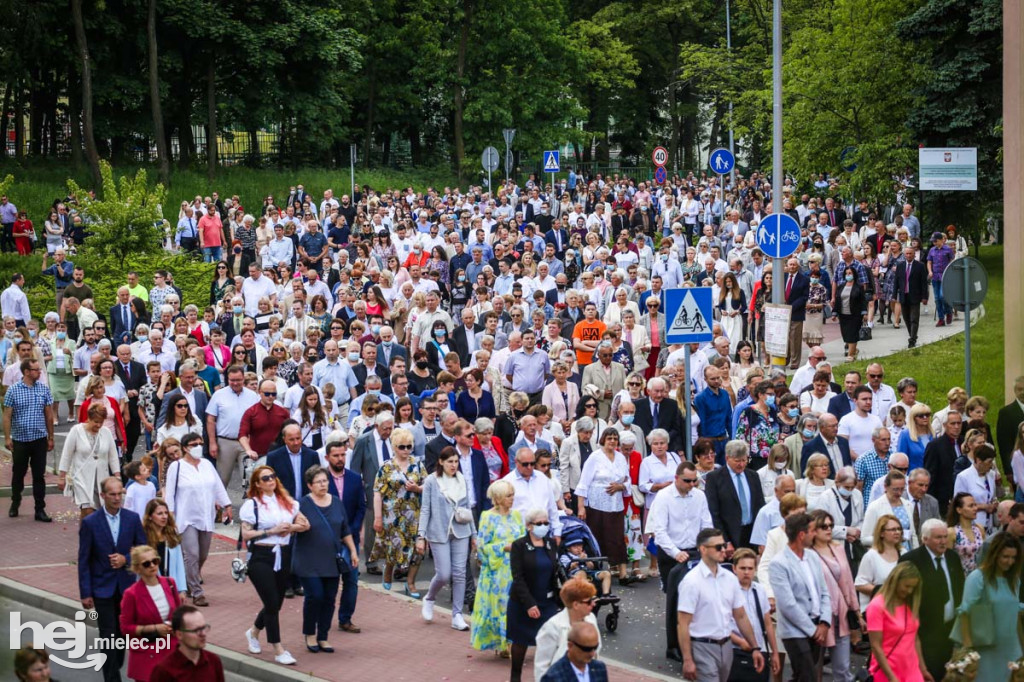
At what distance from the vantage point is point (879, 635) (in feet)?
28.6

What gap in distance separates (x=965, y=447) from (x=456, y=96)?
4971cm

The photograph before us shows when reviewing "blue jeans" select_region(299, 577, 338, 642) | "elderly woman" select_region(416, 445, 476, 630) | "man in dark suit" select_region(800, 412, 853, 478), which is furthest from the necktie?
"blue jeans" select_region(299, 577, 338, 642)

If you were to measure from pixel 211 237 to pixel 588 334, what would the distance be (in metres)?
15.5

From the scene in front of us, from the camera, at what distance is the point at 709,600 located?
9.56 meters

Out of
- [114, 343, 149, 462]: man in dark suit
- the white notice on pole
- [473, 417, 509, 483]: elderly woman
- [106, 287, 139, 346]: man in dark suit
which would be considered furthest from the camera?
[106, 287, 139, 346]: man in dark suit

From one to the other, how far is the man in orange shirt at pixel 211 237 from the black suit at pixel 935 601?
24.3 meters

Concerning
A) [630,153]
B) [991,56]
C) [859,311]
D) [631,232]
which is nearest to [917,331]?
[859,311]

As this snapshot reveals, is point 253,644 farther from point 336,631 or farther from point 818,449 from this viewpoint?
point 818,449

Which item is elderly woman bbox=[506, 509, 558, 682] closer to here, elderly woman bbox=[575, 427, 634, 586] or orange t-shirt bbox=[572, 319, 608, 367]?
elderly woman bbox=[575, 427, 634, 586]

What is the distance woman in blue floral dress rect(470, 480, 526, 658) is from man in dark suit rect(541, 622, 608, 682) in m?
3.56

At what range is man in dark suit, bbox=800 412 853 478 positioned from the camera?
1301 centimetres

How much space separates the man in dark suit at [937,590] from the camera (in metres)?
8.66

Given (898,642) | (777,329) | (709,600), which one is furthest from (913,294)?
(898,642)

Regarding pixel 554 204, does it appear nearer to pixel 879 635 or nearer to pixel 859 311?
pixel 859 311
